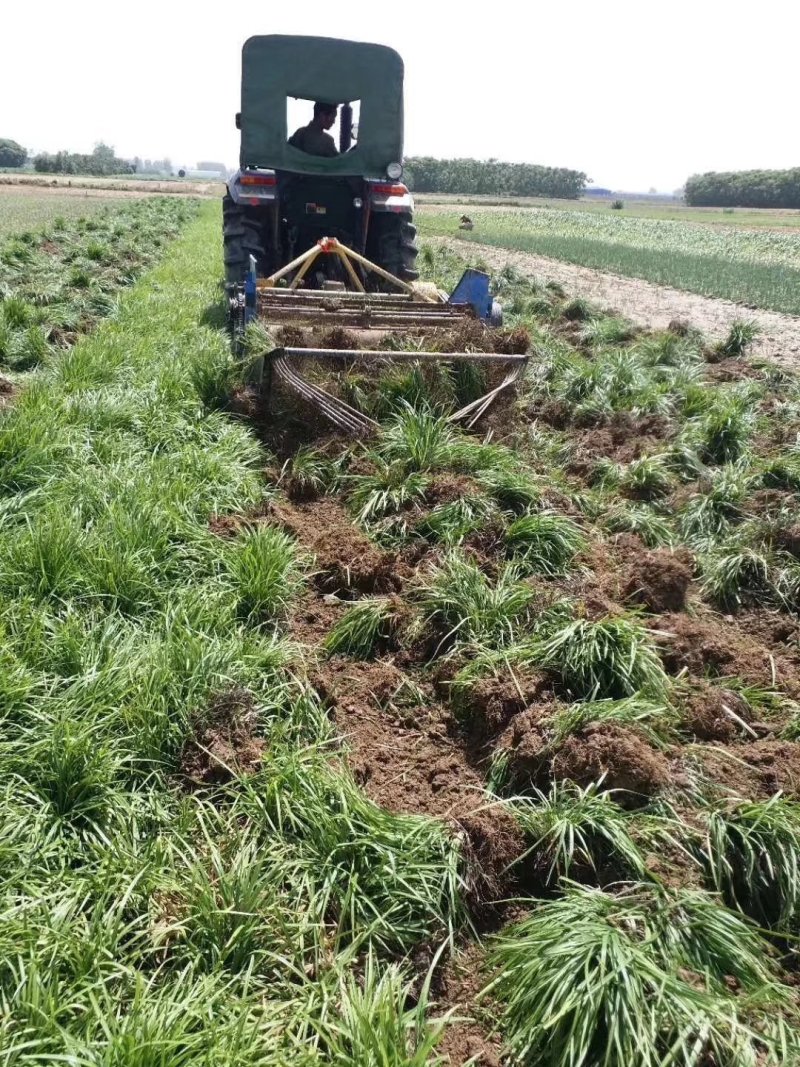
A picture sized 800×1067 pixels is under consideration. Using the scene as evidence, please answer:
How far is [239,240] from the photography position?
7.78 m

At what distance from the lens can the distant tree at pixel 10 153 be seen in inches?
3427

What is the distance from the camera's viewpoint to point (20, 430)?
4066mm

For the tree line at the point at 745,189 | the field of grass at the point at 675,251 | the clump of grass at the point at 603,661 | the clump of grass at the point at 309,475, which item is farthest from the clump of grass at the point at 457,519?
the tree line at the point at 745,189

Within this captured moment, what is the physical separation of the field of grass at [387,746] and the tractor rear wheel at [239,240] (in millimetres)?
3405

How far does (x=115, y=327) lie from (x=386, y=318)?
328 centimetres

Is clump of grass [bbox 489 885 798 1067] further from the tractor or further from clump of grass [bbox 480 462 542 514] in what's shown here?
the tractor

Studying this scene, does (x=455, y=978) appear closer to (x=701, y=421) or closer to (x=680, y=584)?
(x=680, y=584)

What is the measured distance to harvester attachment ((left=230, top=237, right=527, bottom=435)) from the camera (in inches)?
194

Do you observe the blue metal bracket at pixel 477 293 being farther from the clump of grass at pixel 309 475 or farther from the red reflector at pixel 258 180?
the clump of grass at pixel 309 475

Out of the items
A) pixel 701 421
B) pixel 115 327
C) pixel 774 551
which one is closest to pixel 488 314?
pixel 701 421

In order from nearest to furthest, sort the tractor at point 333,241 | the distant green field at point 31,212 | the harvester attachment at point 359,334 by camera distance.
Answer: the harvester attachment at point 359,334 → the tractor at point 333,241 → the distant green field at point 31,212

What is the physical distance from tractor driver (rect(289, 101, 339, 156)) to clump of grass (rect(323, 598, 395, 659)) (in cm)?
632

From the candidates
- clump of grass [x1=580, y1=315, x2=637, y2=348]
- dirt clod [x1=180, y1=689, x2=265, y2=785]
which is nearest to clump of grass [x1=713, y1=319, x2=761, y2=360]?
clump of grass [x1=580, y1=315, x2=637, y2=348]

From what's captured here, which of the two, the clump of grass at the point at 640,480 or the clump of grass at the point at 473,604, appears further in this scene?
the clump of grass at the point at 640,480
